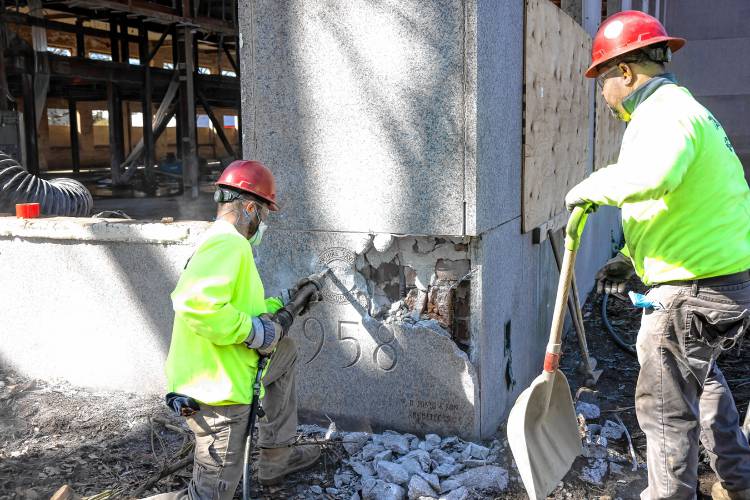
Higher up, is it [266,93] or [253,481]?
[266,93]

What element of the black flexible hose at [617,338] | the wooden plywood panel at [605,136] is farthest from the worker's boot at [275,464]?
the wooden plywood panel at [605,136]

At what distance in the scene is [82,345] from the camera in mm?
5379

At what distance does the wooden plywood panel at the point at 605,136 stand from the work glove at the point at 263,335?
5.67 m

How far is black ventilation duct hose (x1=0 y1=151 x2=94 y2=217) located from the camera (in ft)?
22.6

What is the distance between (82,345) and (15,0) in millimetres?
9849

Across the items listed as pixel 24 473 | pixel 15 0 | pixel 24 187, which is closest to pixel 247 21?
pixel 24 473

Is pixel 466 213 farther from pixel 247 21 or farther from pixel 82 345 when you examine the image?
pixel 82 345

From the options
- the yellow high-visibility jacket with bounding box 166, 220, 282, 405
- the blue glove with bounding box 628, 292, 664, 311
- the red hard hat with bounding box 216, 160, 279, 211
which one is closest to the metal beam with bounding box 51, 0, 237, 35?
the red hard hat with bounding box 216, 160, 279, 211

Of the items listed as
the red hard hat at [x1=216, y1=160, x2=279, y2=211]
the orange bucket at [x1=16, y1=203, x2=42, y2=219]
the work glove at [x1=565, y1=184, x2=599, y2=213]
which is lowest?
the orange bucket at [x1=16, y1=203, x2=42, y2=219]

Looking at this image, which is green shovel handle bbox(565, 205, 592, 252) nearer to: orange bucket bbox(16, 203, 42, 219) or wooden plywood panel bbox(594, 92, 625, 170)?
orange bucket bbox(16, 203, 42, 219)

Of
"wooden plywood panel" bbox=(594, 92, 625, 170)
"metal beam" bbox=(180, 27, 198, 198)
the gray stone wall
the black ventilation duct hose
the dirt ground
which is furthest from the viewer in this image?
"metal beam" bbox=(180, 27, 198, 198)

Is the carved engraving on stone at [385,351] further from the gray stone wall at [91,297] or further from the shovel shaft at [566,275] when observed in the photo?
the gray stone wall at [91,297]

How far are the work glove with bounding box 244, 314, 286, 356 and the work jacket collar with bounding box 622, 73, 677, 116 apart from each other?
182 cm

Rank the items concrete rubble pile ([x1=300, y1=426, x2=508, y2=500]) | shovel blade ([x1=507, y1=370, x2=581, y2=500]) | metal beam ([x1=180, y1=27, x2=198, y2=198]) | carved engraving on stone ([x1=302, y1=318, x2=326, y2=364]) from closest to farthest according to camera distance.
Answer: shovel blade ([x1=507, y1=370, x2=581, y2=500])
concrete rubble pile ([x1=300, y1=426, x2=508, y2=500])
carved engraving on stone ([x1=302, y1=318, x2=326, y2=364])
metal beam ([x1=180, y1=27, x2=198, y2=198])
